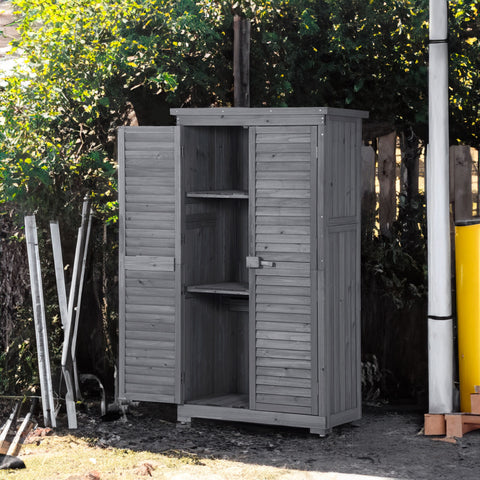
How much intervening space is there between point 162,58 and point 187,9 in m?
0.39

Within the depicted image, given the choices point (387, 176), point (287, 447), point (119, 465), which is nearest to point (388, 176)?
point (387, 176)

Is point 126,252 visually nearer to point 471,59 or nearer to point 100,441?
point 100,441

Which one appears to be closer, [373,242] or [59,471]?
[59,471]

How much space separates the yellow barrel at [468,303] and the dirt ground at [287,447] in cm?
37

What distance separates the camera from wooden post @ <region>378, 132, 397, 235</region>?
25.1 feet

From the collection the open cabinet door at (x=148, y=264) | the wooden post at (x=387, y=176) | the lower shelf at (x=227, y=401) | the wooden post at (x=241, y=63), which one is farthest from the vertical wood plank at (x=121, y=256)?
the wooden post at (x=387, y=176)

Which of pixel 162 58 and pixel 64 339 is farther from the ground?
pixel 162 58

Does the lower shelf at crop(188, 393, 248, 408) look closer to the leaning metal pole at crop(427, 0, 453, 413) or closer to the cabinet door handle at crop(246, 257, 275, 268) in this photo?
the cabinet door handle at crop(246, 257, 275, 268)

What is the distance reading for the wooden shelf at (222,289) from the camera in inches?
264

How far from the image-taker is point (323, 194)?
6336 mm

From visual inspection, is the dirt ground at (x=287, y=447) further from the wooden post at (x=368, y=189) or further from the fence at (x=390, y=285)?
the wooden post at (x=368, y=189)

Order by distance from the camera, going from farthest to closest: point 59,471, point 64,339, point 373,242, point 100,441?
point 373,242
point 64,339
point 100,441
point 59,471

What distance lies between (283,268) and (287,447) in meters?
1.10

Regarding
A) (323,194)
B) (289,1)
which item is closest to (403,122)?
(289,1)
